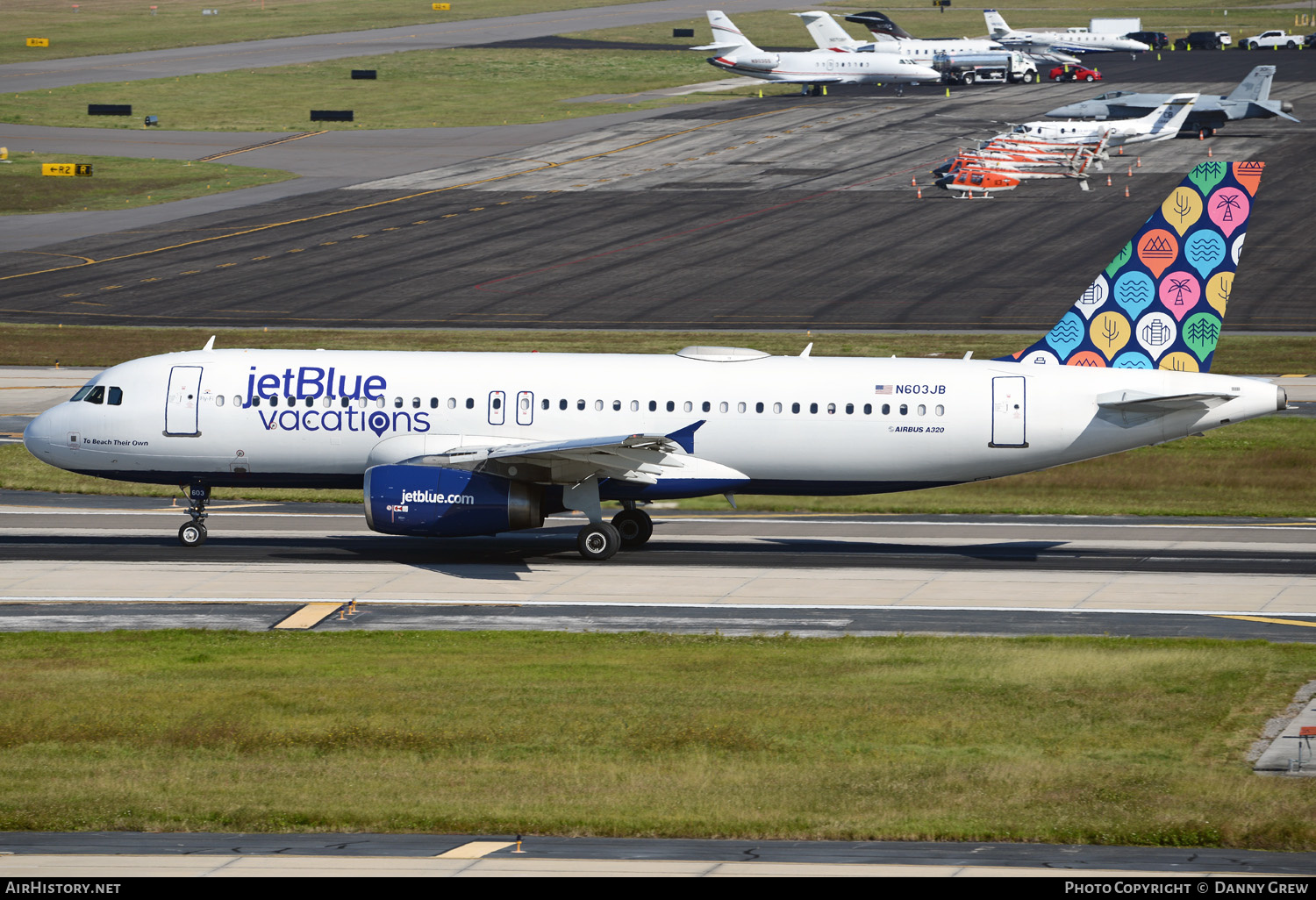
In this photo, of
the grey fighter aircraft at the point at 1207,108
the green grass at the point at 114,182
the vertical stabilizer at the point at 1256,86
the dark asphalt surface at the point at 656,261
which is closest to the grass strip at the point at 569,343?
the dark asphalt surface at the point at 656,261

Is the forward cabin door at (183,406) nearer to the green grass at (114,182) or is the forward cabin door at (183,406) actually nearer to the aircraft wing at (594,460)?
the aircraft wing at (594,460)

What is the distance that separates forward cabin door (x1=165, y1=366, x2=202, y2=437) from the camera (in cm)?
3916

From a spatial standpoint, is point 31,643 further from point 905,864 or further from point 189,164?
point 189,164

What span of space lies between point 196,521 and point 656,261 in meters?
49.3

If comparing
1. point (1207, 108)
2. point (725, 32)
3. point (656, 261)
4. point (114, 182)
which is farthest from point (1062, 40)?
point (114, 182)

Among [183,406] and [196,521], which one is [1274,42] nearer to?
[196,521]

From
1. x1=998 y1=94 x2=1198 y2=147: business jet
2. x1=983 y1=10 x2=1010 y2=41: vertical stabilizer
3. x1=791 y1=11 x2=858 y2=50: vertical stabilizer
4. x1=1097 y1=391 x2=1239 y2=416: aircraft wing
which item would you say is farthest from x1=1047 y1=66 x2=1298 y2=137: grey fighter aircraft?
x1=1097 y1=391 x2=1239 y2=416: aircraft wing

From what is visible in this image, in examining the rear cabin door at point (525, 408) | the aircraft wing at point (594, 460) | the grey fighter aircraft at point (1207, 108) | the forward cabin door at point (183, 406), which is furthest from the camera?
the grey fighter aircraft at point (1207, 108)

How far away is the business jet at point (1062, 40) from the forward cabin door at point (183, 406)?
139 metres

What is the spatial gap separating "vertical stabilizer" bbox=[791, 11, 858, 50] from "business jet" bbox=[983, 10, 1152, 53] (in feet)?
76.3

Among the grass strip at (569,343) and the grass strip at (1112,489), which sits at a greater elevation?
the grass strip at (569,343)

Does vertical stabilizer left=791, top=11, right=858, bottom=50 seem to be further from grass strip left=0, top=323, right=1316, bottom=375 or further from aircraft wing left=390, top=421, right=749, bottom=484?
aircraft wing left=390, top=421, right=749, bottom=484

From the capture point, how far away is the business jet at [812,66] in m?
144

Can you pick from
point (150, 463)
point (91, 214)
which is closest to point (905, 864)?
point (150, 463)
